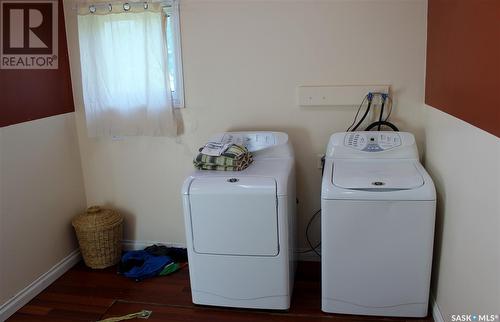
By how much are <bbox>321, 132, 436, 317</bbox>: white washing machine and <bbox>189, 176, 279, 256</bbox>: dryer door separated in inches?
11.2

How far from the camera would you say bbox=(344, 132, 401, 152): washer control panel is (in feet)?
7.87

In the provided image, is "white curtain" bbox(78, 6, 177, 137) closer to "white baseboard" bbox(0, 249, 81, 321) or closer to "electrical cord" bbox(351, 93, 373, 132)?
"white baseboard" bbox(0, 249, 81, 321)

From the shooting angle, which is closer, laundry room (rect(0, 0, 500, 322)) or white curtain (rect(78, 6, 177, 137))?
laundry room (rect(0, 0, 500, 322))

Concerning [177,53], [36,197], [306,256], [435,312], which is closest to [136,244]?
[36,197]

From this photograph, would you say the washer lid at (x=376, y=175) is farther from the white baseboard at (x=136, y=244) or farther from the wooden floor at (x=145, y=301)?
the white baseboard at (x=136, y=244)

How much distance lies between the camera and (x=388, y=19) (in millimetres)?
2484

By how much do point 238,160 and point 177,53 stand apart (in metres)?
0.91

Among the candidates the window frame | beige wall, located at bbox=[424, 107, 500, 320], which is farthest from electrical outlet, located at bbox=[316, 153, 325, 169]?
the window frame

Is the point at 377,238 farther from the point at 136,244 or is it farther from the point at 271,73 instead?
the point at 136,244

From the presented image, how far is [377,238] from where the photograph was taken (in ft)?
6.87

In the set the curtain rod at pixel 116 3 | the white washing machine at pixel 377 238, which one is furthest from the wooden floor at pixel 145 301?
the curtain rod at pixel 116 3

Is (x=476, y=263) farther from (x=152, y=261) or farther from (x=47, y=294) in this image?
(x=47, y=294)

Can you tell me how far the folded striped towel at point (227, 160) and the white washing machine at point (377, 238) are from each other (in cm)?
48

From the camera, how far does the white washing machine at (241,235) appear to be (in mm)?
2162
